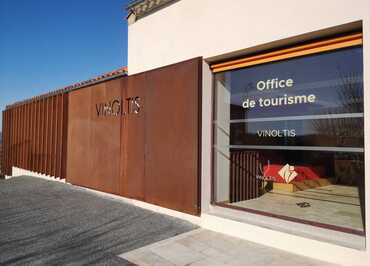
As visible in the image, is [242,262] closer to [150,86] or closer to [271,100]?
[271,100]

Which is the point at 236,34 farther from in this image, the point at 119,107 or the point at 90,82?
the point at 90,82

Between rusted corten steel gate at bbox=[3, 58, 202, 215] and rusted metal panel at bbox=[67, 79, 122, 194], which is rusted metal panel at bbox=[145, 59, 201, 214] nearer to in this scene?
rusted corten steel gate at bbox=[3, 58, 202, 215]

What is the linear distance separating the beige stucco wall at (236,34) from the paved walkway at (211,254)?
0.71 feet

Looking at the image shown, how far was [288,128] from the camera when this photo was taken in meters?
5.62

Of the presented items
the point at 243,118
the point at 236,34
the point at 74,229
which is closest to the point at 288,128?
the point at 243,118

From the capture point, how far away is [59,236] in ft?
18.5

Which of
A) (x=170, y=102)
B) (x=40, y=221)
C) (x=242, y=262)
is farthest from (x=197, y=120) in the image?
(x=40, y=221)

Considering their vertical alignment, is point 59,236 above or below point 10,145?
below

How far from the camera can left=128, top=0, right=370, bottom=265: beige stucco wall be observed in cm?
427

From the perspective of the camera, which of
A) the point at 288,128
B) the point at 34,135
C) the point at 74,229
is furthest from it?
the point at 34,135

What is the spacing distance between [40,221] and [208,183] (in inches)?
135

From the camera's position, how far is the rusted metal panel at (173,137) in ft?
20.5

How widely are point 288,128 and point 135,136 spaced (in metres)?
3.64

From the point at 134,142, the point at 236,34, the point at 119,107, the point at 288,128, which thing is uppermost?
the point at 236,34
